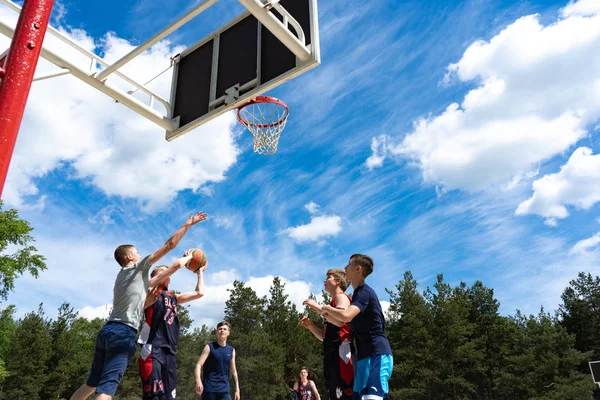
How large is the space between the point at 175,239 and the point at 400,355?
36.5 meters

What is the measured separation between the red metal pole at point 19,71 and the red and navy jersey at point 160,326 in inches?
184

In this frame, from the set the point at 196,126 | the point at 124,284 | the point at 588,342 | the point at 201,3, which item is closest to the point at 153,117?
the point at 196,126

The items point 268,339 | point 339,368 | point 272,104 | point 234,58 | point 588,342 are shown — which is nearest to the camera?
point 339,368

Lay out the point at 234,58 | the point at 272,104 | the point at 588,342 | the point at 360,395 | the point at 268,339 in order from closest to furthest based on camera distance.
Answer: the point at 360,395 < the point at 234,58 < the point at 272,104 < the point at 268,339 < the point at 588,342

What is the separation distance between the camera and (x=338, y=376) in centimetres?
608

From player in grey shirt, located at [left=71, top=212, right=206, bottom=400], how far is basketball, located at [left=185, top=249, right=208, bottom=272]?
1.20m

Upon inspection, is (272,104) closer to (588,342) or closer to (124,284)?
(124,284)

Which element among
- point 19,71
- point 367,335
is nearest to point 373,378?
point 367,335

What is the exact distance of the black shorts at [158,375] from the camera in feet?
19.2

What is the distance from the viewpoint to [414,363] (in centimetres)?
3706

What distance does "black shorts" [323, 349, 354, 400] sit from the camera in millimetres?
5926

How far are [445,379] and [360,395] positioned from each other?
36535mm

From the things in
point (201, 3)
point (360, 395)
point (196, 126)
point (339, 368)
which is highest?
point (201, 3)

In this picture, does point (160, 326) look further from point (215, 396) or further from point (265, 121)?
point (265, 121)
